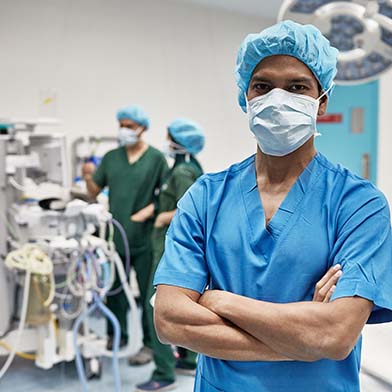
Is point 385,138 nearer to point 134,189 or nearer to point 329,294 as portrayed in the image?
point 134,189

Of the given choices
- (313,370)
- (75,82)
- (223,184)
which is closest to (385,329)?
(313,370)

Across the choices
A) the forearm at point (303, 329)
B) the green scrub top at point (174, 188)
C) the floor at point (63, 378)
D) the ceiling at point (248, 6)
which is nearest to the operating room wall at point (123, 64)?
the ceiling at point (248, 6)

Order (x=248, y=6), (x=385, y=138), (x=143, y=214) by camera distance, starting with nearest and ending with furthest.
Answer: (x=143, y=214)
(x=385, y=138)
(x=248, y=6)

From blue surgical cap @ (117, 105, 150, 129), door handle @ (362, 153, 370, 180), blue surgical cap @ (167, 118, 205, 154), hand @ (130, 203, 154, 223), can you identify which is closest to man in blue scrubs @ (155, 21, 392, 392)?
blue surgical cap @ (167, 118, 205, 154)

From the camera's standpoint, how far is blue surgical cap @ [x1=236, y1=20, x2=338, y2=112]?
1.05 m

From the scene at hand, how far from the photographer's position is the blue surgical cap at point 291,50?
3.43 feet

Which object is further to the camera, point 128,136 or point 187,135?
point 128,136

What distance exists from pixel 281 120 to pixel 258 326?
42 centimetres

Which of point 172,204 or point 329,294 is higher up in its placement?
point 329,294

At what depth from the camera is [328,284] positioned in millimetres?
980

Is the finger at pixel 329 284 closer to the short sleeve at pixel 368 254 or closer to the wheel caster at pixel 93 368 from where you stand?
the short sleeve at pixel 368 254

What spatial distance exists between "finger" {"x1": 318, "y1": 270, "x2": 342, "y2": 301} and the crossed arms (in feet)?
0.10

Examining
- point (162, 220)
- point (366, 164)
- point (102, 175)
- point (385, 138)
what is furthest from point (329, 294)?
point (366, 164)

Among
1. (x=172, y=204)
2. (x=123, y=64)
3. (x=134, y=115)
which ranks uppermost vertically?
(x=123, y=64)
